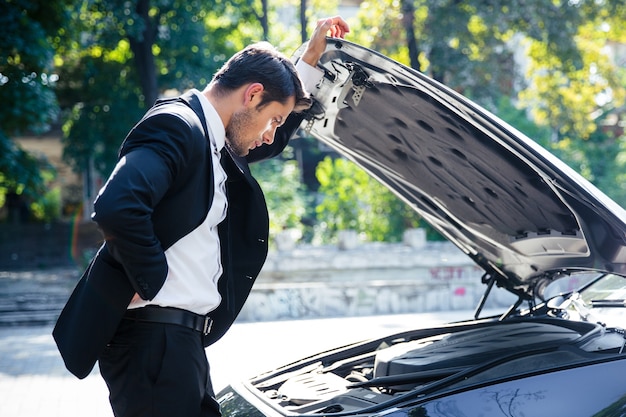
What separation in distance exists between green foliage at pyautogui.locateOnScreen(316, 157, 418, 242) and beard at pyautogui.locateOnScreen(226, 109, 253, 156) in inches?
562

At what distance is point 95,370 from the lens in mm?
8031

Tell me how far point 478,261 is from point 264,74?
6.32 feet

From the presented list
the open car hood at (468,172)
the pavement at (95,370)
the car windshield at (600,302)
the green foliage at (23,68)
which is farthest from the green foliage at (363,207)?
the car windshield at (600,302)

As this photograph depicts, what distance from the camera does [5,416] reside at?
6.46 m

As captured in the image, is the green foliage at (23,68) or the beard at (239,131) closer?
the beard at (239,131)

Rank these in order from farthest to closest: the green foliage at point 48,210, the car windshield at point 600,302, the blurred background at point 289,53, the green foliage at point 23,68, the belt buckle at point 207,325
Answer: the green foliage at point 48,210 < the blurred background at point 289,53 < the green foliage at point 23,68 < the car windshield at point 600,302 < the belt buckle at point 207,325

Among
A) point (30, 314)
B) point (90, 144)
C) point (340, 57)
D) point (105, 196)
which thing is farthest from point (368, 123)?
point (90, 144)

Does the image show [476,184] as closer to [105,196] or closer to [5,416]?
[105,196]

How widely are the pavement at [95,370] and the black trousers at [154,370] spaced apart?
1.21 m

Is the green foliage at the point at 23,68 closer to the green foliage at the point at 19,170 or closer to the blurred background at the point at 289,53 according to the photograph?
the blurred background at the point at 289,53

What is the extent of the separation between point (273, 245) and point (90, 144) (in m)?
7.04

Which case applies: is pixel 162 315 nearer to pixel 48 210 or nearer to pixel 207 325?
pixel 207 325

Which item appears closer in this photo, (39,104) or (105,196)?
(105,196)

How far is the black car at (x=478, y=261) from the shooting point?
102 inches
